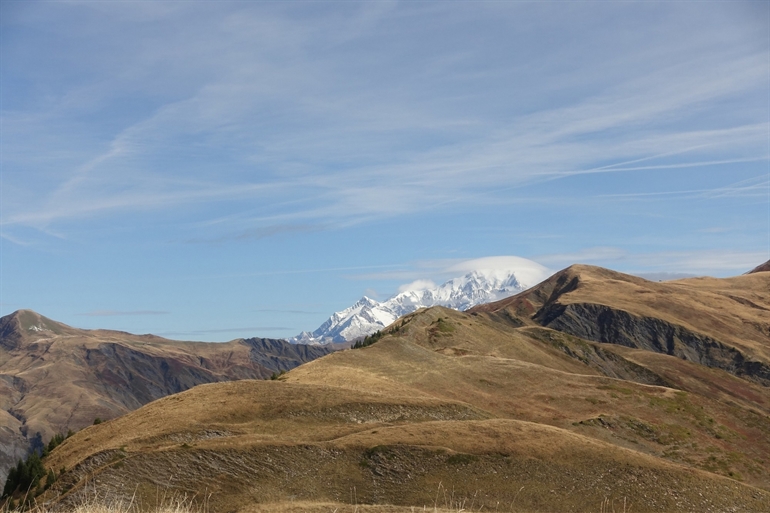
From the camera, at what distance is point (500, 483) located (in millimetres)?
64938

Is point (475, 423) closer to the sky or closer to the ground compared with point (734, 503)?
closer to the sky

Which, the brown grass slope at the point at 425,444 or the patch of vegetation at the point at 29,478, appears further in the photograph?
the patch of vegetation at the point at 29,478

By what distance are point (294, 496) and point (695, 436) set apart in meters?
72.2

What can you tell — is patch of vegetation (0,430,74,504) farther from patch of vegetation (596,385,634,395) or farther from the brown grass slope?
patch of vegetation (596,385,634,395)

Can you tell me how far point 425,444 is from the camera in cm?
7019

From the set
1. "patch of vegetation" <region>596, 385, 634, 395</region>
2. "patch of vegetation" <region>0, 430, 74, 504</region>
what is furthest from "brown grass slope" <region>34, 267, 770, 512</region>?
"patch of vegetation" <region>0, 430, 74, 504</region>

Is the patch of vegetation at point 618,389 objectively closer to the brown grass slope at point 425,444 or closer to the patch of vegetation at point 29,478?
the brown grass slope at point 425,444

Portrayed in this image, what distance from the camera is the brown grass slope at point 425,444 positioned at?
62.8 meters

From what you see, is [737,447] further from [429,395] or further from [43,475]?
[43,475]

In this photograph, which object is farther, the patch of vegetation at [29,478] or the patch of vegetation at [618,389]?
the patch of vegetation at [618,389]

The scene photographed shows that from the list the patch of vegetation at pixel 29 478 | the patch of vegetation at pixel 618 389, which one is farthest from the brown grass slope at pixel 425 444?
the patch of vegetation at pixel 29 478

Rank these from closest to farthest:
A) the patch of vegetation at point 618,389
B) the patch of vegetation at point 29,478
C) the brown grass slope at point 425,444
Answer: the brown grass slope at point 425,444 < the patch of vegetation at point 29,478 < the patch of vegetation at point 618,389

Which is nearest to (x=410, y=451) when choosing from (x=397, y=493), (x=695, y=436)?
(x=397, y=493)

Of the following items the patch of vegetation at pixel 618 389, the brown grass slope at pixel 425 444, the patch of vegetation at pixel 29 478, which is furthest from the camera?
the patch of vegetation at pixel 618 389
